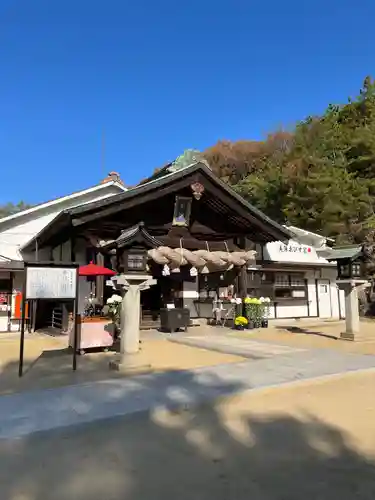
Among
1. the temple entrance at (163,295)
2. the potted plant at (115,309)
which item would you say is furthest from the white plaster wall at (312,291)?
the potted plant at (115,309)

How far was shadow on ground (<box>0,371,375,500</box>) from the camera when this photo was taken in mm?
3178

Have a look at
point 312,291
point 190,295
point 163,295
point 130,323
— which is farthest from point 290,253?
point 130,323

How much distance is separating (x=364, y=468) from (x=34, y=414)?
371 cm

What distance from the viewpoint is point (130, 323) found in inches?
313

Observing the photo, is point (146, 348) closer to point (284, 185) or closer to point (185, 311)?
point (185, 311)

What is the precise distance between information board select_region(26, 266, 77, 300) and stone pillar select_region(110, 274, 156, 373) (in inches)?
33.7

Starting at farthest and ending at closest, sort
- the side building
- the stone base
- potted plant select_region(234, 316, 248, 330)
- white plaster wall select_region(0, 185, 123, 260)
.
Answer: white plaster wall select_region(0, 185, 123, 260), the side building, potted plant select_region(234, 316, 248, 330), the stone base

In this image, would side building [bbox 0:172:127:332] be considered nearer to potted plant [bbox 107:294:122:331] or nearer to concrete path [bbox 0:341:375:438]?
potted plant [bbox 107:294:122:331]

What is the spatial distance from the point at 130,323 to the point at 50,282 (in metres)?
1.72

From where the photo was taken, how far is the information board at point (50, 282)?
7288 millimetres

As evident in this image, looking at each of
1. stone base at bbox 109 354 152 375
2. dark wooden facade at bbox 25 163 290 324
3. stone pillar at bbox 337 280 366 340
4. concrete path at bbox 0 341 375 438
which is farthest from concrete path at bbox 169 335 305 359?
dark wooden facade at bbox 25 163 290 324

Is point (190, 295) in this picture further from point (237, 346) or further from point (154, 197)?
point (237, 346)

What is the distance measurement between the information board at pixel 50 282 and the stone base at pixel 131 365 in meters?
1.51

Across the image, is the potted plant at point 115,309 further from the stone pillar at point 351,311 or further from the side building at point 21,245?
the stone pillar at point 351,311
